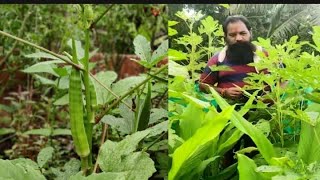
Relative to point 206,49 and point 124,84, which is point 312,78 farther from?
point 124,84

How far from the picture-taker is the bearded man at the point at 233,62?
1.45 m

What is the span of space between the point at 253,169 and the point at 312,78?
0.26 meters

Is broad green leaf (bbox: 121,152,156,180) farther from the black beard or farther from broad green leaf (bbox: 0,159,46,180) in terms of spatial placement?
the black beard

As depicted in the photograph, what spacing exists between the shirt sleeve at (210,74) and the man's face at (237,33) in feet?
0.19

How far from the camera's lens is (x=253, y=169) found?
1367 mm

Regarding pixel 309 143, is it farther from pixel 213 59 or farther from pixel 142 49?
pixel 142 49

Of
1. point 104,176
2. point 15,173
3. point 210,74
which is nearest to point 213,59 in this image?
point 210,74

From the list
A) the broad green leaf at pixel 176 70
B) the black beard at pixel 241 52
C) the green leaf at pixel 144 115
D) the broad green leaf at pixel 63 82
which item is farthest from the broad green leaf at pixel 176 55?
the broad green leaf at pixel 63 82

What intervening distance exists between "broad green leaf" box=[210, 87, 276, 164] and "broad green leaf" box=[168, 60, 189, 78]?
0.11m

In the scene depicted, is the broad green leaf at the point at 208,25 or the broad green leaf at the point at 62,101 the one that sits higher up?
the broad green leaf at the point at 208,25

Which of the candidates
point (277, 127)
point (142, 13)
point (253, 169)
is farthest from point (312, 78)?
point (142, 13)

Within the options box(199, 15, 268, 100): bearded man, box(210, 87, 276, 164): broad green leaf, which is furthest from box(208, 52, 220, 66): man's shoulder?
box(210, 87, 276, 164): broad green leaf

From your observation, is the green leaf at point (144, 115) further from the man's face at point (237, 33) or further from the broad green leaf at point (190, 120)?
the man's face at point (237, 33)

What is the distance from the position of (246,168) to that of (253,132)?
0.29ft
